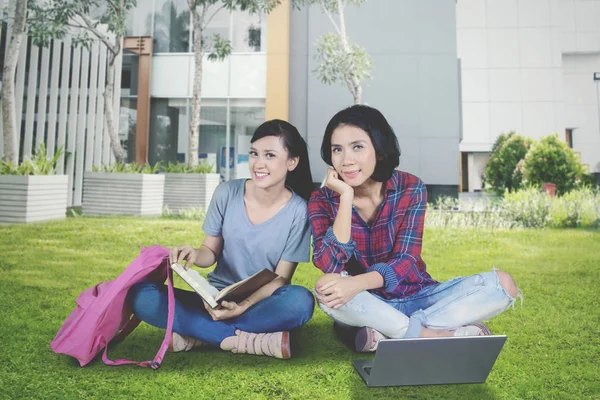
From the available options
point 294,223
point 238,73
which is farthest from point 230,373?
point 238,73

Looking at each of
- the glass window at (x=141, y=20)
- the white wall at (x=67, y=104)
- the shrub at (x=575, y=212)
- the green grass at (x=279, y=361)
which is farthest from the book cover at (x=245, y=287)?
the glass window at (x=141, y=20)

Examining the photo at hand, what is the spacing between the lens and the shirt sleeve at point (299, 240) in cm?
141

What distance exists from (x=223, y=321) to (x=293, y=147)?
1.79 feet

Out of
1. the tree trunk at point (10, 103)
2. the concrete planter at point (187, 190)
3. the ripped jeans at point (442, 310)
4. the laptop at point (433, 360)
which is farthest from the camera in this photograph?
the concrete planter at point (187, 190)

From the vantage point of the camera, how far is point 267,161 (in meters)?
1.40

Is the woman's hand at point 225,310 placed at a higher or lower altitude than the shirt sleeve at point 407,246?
lower

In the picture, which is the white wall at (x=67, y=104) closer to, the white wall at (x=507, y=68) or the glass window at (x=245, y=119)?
the glass window at (x=245, y=119)

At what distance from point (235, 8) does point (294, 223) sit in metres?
5.07

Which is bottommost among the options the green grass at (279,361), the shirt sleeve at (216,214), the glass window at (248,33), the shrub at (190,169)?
the green grass at (279,361)

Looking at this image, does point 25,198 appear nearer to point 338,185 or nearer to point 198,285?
point 198,285

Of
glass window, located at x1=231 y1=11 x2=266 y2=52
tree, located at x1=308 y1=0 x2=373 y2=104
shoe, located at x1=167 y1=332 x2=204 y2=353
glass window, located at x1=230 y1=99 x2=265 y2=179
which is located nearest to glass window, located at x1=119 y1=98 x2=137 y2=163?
glass window, located at x1=230 y1=99 x2=265 y2=179

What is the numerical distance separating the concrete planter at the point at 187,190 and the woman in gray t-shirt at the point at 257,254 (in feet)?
12.2

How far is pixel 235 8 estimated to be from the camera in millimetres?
5852

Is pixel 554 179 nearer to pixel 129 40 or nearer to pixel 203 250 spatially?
pixel 203 250
